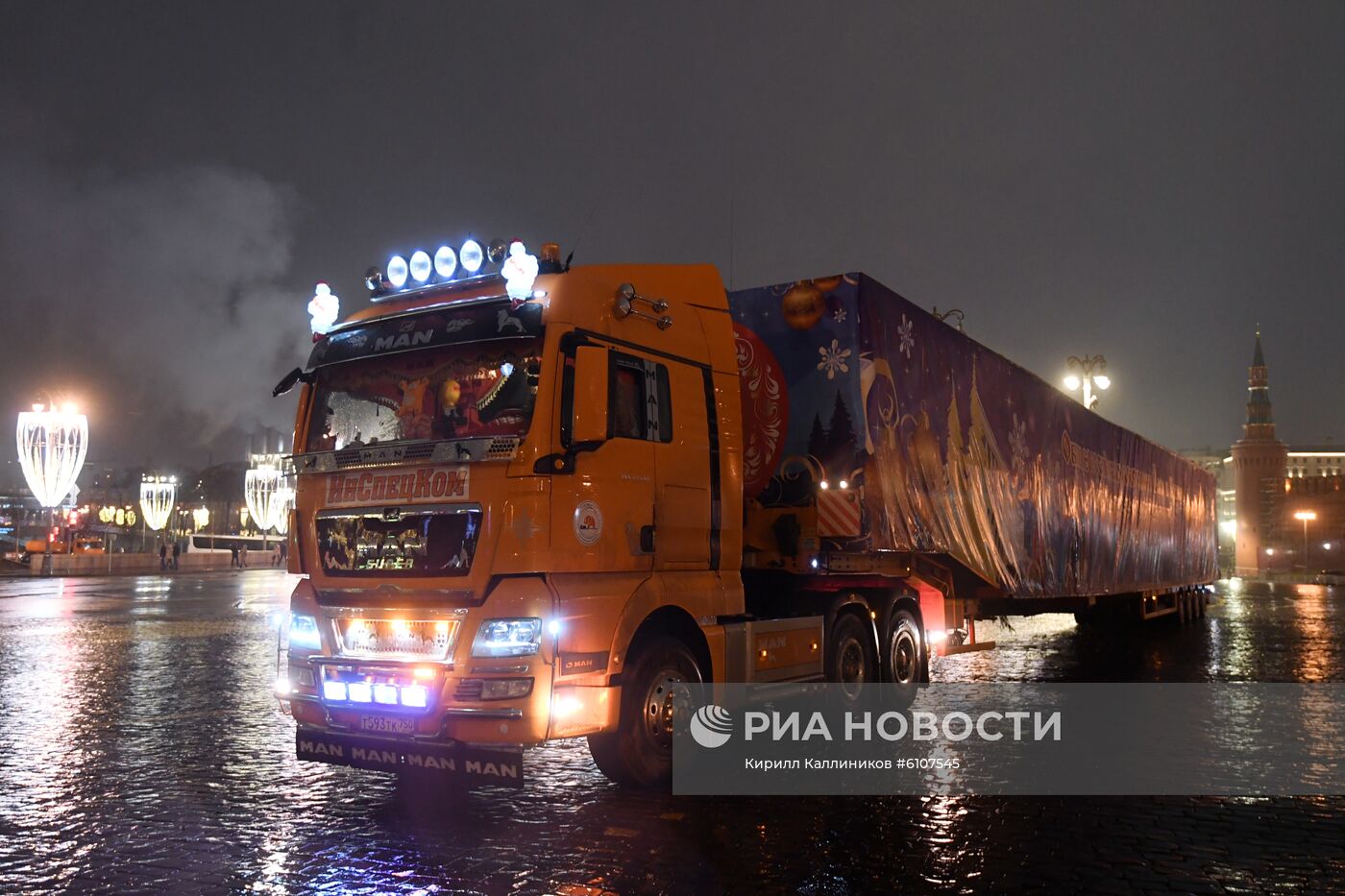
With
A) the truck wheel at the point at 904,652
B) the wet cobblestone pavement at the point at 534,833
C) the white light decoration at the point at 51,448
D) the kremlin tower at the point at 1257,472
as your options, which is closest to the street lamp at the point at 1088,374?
the truck wheel at the point at 904,652

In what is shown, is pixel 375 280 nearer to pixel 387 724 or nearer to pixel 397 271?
pixel 397 271

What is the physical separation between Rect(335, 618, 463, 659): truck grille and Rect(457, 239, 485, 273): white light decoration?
2.38 metres

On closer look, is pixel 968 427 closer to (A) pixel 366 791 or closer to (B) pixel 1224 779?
(B) pixel 1224 779

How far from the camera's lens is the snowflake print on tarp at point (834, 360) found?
376 inches

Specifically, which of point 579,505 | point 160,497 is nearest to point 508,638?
point 579,505

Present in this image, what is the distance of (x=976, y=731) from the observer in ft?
32.3

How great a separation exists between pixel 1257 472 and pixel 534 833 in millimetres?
172350

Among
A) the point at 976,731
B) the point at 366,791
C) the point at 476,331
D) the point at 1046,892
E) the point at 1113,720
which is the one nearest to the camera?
the point at 1046,892

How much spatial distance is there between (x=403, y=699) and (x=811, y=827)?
8.17 ft

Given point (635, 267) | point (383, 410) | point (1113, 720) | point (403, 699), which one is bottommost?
point (1113, 720)

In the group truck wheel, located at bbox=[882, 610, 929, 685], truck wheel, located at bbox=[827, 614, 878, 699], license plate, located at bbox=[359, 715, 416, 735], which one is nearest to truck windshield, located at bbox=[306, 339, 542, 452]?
license plate, located at bbox=[359, 715, 416, 735]

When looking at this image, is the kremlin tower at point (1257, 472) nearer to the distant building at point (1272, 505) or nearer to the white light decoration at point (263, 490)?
the distant building at point (1272, 505)

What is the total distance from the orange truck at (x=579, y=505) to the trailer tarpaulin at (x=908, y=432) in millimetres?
30

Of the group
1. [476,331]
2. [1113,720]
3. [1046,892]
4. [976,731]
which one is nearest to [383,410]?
[476,331]
